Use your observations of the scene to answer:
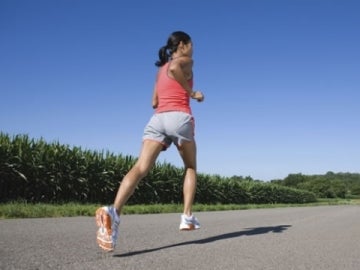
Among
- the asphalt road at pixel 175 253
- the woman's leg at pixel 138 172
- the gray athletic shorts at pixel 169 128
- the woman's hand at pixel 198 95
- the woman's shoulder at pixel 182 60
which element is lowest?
the asphalt road at pixel 175 253

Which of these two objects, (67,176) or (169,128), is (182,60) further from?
(67,176)

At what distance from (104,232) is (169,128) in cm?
116

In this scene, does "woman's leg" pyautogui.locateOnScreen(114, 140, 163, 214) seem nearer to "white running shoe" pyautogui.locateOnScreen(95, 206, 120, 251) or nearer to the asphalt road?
"white running shoe" pyautogui.locateOnScreen(95, 206, 120, 251)

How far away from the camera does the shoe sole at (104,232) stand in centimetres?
335

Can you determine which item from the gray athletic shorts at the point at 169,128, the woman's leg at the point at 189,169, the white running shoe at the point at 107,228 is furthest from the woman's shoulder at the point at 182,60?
the white running shoe at the point at 107,228

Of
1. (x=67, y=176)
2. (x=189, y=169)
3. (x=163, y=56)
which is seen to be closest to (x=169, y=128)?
(x=189, y=169)

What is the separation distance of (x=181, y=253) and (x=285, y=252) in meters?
0.98

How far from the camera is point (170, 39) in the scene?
4492mm

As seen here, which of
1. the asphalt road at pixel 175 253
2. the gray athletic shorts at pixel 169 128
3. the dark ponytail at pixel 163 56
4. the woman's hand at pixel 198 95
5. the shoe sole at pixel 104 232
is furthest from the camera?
the dark ponytail at pixel 163 56

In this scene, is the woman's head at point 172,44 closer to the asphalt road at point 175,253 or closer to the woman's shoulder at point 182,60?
the woman's shoulder at point 182,60

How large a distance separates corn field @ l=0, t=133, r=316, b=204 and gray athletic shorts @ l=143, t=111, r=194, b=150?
9554mm

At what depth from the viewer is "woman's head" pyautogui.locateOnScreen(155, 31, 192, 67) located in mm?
4441

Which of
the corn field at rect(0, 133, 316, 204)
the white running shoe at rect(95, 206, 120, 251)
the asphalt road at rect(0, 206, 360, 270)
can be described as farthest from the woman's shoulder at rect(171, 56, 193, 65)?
the corn field at rect(0, 133, 316, 204)

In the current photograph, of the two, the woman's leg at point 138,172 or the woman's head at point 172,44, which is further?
the woman's head at point 172,44
